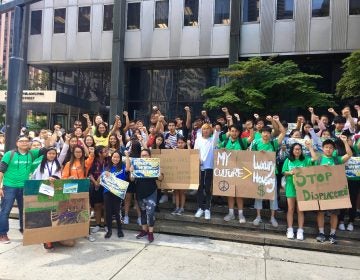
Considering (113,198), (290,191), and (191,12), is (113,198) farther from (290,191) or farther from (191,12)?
(191,12)

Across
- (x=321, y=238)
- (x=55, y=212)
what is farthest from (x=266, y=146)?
(x=55, y=212)

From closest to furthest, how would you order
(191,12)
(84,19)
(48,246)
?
1. (48,246)
2. (191,12)
3. (84,19)

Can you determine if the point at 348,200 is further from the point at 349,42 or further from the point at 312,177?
the point at 349,42

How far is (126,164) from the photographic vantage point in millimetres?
6602

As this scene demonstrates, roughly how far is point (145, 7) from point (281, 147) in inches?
624

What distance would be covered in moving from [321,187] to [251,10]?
570 inches

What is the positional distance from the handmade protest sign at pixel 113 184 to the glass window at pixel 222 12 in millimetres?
14772

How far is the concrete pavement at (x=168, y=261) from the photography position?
195 inches

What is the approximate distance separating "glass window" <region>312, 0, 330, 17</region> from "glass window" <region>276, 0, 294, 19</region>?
104cm

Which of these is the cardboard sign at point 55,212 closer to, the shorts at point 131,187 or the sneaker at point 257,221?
the shorts at point 131,187

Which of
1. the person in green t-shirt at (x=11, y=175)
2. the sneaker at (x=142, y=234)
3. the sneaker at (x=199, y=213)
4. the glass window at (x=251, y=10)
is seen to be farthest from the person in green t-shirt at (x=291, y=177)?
the glass window at (x=251, y=10)

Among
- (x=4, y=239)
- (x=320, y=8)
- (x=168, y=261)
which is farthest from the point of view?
(x=320, y=8)

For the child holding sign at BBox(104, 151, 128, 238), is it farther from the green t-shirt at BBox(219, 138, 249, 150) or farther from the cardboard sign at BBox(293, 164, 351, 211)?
the cardboard sign at BBox(293, 164, 351, 211)

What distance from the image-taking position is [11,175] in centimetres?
623
